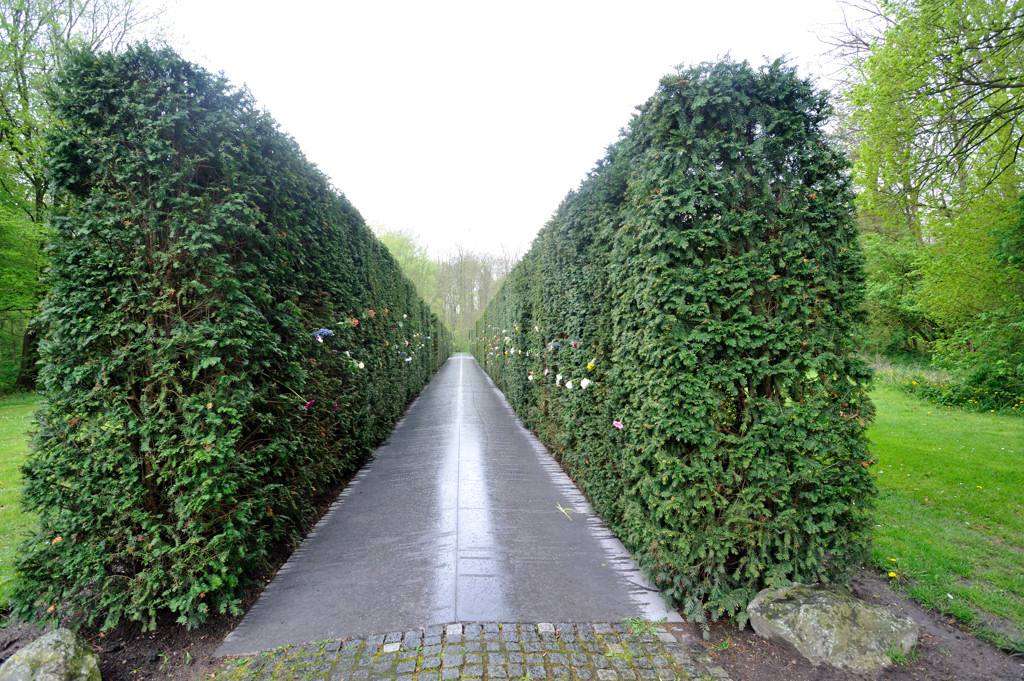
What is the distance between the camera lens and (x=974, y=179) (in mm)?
8070

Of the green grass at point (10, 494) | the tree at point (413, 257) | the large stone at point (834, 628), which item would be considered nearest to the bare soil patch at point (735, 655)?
the large stone at point (834, 628)

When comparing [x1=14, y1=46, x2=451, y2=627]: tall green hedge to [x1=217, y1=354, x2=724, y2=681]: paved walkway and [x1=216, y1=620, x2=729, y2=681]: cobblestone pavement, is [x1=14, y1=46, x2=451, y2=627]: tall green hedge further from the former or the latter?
[x1=216, y1=620, x2=729, y2=681]: cobblestone pavement

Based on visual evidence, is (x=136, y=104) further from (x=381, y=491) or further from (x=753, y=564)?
(x=753, y=564)

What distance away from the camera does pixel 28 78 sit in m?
13.3

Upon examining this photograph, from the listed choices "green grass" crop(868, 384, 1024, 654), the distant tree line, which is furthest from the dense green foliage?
the distant tree line

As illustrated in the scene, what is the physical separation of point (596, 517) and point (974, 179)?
9483mm

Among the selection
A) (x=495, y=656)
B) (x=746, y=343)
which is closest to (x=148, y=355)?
(x=495, y=656)

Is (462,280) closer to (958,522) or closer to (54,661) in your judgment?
(958,522)

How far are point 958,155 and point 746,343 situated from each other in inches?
195

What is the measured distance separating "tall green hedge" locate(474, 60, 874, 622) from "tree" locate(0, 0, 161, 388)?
17.0 m

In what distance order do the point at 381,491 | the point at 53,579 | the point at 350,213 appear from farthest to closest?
the point at 350,213 → the point at 381,491 → the point at 53,579

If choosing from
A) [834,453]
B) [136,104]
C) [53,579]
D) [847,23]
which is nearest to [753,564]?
[834,453]

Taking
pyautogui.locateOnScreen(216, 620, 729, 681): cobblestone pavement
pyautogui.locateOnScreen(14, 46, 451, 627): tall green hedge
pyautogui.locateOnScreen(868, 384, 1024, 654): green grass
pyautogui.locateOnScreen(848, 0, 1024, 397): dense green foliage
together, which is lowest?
pyautogui.locateOnScreen(216, 620, 729, 681): cobblestone pavement

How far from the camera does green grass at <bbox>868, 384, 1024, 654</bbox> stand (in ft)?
9.93
